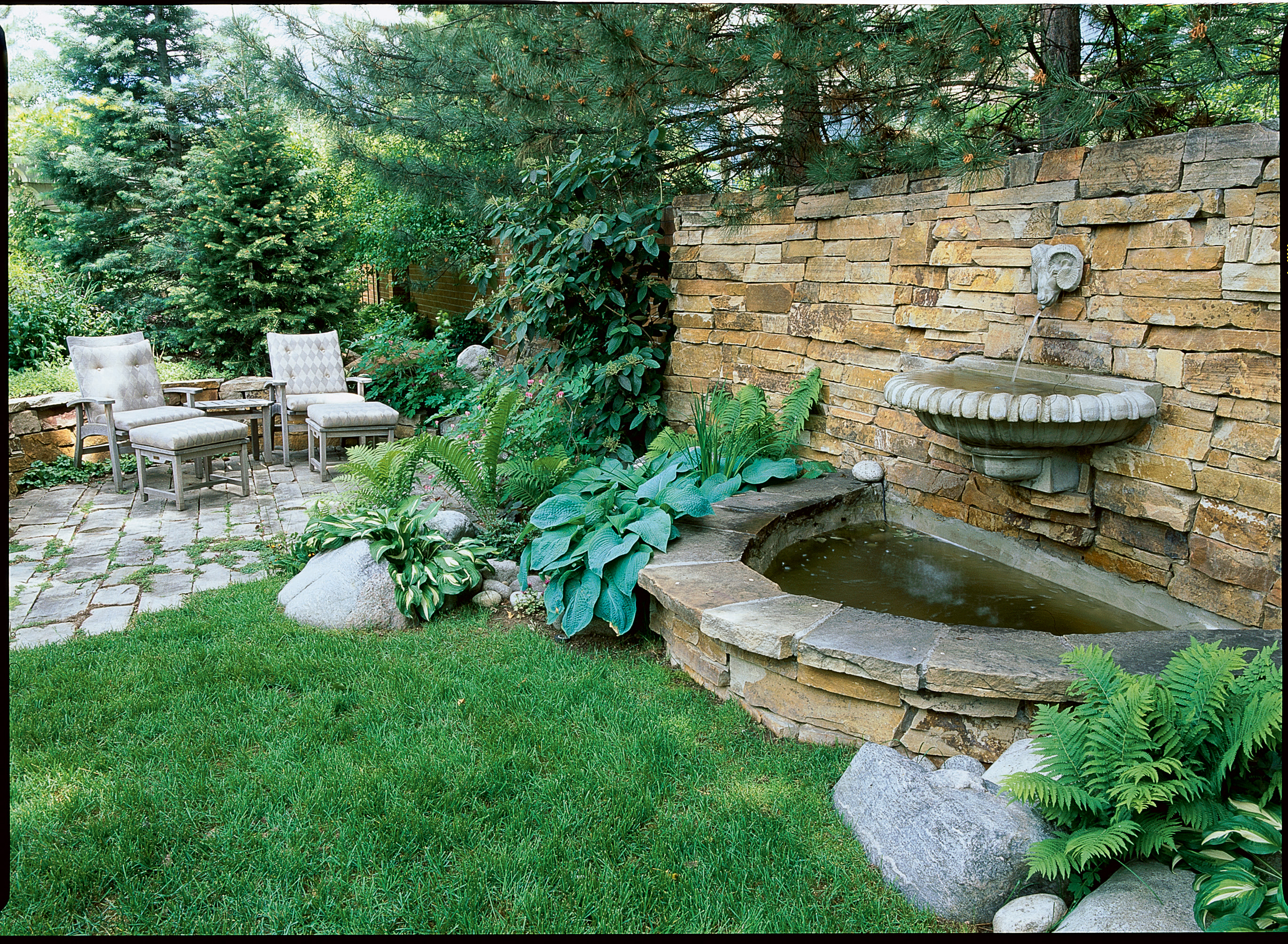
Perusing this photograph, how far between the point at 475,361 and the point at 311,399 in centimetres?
168

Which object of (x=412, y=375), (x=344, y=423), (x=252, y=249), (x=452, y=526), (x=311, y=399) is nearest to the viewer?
(x=452, y=526)

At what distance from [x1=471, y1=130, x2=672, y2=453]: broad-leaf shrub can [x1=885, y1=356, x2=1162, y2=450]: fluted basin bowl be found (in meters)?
1.98

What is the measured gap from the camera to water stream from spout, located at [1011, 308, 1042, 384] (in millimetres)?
3391

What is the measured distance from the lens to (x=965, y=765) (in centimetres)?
238

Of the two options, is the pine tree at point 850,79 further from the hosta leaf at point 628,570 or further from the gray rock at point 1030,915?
the gray rock at point 1030,915

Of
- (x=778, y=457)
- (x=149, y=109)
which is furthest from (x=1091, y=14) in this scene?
(x=149, y=109)

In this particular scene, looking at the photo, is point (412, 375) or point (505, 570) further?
point (412, 375)

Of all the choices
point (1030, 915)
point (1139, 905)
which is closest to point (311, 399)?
point (1030, 915)

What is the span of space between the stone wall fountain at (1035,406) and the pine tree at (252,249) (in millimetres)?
7276

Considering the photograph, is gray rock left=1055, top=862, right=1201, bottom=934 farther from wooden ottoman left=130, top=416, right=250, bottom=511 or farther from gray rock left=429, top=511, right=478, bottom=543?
wooden ottoman left=130, top=416, right=250, bottom=511

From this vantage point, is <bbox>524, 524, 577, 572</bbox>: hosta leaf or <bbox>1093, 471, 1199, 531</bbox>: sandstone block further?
<bbox>524, 524, 577, 572</bbox>: hosta leaf

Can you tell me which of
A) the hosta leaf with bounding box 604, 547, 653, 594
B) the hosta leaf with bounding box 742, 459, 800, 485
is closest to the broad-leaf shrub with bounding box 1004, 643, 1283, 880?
the hosta leaf with bounding box 604, 547, 653, 594

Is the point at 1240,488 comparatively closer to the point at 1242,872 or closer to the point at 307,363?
the point at 1242,872

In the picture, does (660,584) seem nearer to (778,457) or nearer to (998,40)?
(778,457)
